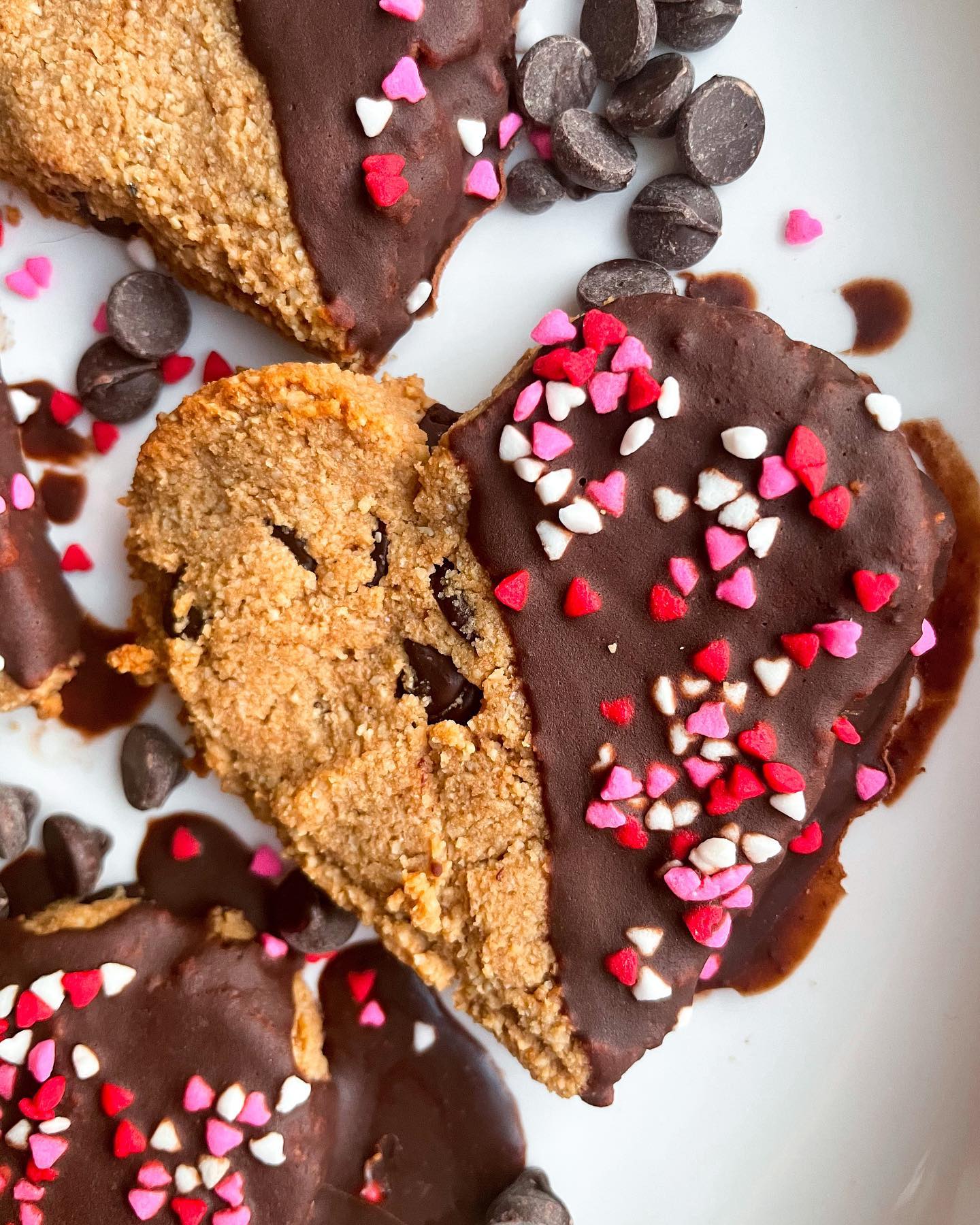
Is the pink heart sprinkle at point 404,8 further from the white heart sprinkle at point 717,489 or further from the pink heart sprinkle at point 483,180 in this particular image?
the white heart sprinkle at point 717,489

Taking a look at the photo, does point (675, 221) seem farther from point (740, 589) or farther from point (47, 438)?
point (47, 438)

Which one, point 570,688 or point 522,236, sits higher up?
point 522,236

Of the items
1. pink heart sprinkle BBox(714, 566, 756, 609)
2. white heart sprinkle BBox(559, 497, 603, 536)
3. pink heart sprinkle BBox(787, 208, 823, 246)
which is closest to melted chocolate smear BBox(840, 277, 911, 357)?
pink heart sprinkle BBox(787, 208, 823, 246)

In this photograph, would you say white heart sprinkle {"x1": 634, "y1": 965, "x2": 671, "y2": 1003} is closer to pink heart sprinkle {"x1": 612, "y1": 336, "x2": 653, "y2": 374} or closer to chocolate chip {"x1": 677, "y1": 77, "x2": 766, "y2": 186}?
pink heart sprinkle {"x1": 612, "y1": 336, "x2": 653, "y2": 374}

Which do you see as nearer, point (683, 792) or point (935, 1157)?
point (683, 792)

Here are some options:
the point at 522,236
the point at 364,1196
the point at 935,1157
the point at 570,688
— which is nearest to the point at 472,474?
the point at 570,688

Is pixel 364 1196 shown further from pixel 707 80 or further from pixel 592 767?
pixel 707 80
